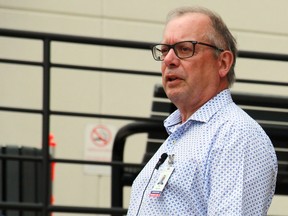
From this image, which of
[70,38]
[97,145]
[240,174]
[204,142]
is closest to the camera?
[240,174]

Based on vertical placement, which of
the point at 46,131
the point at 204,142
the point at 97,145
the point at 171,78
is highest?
the point at 171,78

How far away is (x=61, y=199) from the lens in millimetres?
7672

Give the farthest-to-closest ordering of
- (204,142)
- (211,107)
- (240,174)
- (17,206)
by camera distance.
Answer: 1. (17,206)
2. (211,107)
3. (204,142)
4. (240,174)

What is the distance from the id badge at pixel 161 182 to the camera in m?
2.95

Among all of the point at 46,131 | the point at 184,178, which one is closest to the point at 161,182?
the point at 184,178

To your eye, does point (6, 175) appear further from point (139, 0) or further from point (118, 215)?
point (139, 0)

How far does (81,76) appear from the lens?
7762 millimetres

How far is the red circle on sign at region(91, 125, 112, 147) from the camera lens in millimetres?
7723

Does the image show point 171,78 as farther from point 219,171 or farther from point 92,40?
point 92,40

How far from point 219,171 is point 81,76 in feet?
16.3

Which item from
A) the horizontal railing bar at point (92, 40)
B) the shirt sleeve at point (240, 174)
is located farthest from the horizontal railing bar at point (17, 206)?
the shirt sleeve at point (240, 174)

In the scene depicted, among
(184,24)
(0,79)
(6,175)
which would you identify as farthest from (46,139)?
(0,79)

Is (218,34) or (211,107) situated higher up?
(218,34)

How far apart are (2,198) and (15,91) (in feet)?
8.31
